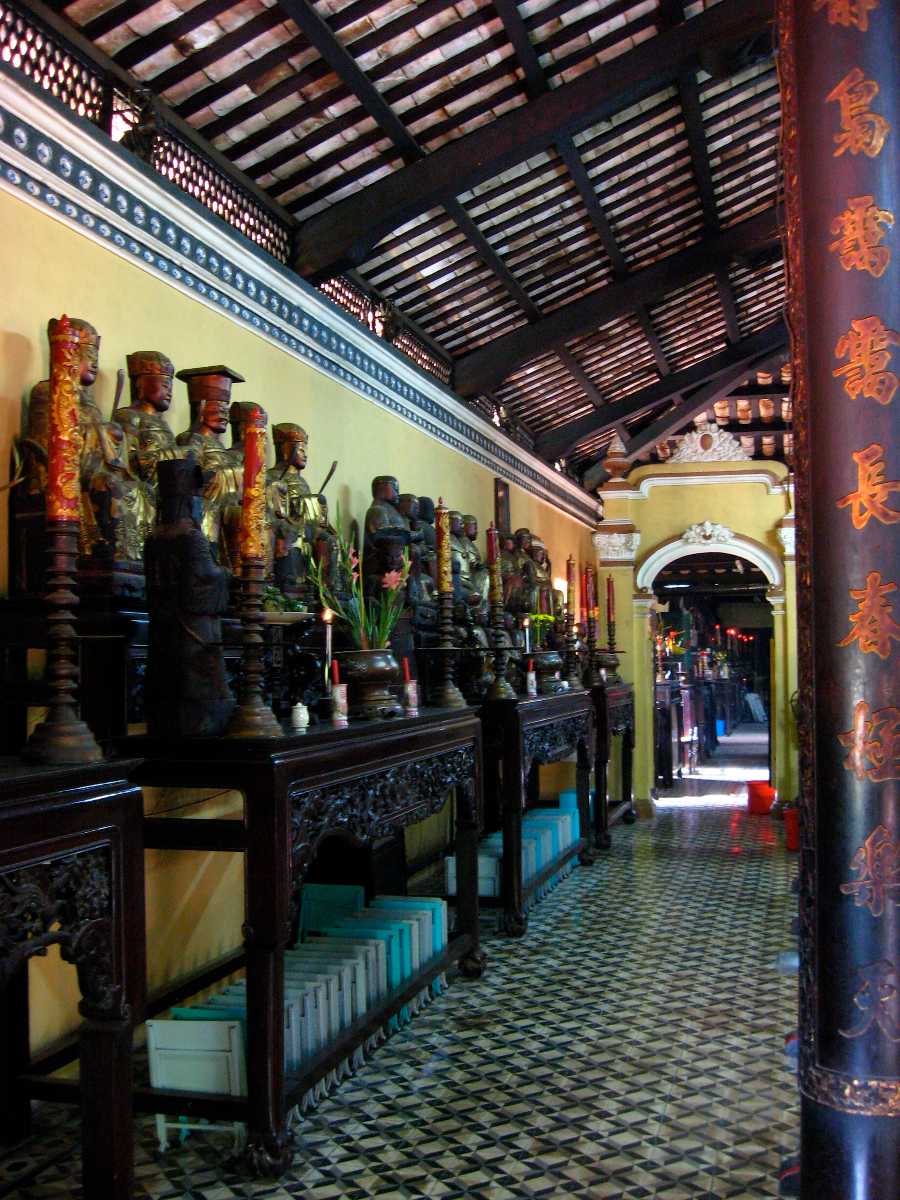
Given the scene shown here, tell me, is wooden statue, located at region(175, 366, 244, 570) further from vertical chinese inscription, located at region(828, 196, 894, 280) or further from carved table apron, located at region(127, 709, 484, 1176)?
vertical chinese inscription, located at region(828, 196, 894, 280)

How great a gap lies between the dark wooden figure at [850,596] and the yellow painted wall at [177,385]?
2.31 metres

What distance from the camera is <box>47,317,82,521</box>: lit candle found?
2.29m

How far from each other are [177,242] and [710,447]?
6901 millimetres

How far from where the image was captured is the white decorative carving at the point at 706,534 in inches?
388

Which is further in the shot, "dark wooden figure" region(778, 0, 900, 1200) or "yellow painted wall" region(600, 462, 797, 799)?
"yellow painted wall" region(600, 462, 797, 799)

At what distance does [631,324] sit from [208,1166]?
8.19 m

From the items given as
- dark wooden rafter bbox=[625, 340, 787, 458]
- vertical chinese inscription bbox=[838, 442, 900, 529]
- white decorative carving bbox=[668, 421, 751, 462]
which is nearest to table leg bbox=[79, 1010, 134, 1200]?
vertical chinese inscription bbox=[838, 442, 900, 529]

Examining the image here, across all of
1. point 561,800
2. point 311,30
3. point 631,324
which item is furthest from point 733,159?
point 561,800

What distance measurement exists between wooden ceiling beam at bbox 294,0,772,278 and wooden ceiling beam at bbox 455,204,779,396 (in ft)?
8.61

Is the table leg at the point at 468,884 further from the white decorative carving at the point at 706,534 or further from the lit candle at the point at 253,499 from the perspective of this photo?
the white decorative carving at the point at 706,534

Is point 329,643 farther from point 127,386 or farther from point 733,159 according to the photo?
point 733,159

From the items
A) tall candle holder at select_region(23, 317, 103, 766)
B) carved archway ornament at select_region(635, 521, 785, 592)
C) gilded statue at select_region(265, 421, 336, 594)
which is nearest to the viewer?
tall candle holder at select_region(23, 317, 103, 766)

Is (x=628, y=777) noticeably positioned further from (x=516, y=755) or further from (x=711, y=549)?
(x=516, y=755)

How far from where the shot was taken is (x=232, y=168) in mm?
4773
